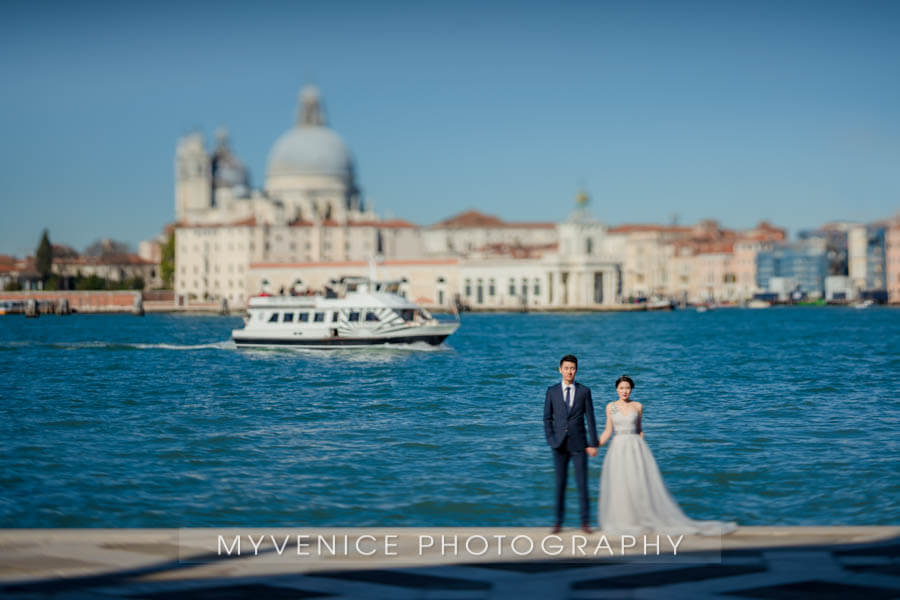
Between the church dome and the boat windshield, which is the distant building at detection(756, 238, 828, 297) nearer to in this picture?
the church dome

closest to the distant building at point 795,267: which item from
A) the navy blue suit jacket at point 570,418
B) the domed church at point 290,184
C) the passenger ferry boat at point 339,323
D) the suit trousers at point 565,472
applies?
the domed church at point 290,184

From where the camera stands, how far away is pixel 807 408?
18.3 meters

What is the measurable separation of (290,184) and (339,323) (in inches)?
3117

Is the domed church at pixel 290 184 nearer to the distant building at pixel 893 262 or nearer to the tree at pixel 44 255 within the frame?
the tree at pixel 44 255

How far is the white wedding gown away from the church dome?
4243 inches

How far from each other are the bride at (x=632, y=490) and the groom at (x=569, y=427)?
227 mm

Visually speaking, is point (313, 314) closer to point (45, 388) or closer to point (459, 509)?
point (45, 388)

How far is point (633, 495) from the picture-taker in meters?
7.22

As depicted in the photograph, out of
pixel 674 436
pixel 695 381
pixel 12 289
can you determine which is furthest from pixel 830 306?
pixel 674 436

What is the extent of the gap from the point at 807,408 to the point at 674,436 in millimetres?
4669

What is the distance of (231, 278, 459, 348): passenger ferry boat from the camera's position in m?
36.4

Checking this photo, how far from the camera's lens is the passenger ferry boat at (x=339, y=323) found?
119 feet

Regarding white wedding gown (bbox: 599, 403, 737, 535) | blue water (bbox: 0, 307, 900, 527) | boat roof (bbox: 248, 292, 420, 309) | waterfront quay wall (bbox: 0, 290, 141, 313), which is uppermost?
waterfront quay wall (bbox: 0, 290, 141, 313)

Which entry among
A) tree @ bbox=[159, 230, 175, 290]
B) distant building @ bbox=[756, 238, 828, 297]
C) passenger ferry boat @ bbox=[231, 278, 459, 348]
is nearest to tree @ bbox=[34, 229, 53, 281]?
tree @ bbox=[159, 230, 175, 290]
